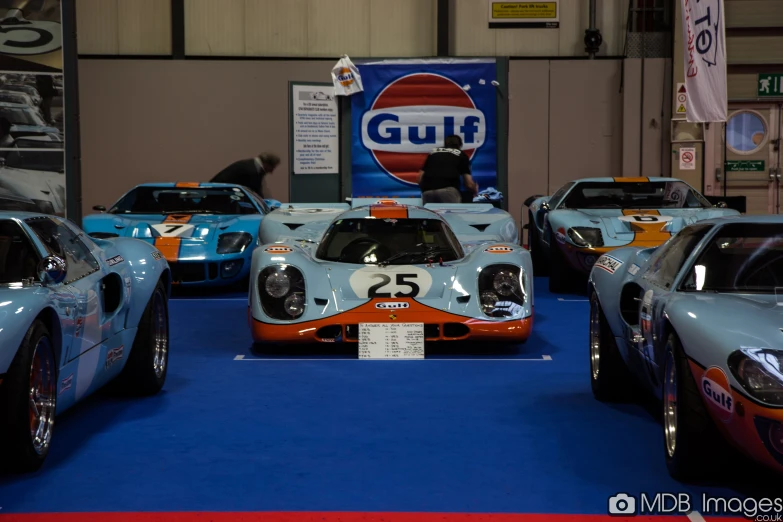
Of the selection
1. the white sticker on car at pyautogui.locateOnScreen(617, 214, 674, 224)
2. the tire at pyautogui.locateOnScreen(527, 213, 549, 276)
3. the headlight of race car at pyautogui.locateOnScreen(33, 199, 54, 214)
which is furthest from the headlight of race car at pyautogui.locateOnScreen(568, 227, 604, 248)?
the headlight of race car at pyautogui.locateOnScreen(33, 199, 54, 214)

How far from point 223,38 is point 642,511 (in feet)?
47.1

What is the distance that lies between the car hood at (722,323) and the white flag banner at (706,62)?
29.4ft

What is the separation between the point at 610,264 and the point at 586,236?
15.0ft

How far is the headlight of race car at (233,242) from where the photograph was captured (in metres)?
10.8

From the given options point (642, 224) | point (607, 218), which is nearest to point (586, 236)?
point (607, 218)

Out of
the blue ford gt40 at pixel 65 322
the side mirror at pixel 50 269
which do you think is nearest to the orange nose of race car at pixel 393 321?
the blue ford gt40 at pixel 65 322

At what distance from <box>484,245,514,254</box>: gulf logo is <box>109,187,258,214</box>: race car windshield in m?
4.71

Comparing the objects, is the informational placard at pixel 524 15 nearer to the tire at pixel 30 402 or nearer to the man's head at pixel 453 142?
the man's head at pixel 453 142

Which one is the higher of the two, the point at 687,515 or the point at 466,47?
the point at 466,47

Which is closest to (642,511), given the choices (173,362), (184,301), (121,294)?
(121,294)

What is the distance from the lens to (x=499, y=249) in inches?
296

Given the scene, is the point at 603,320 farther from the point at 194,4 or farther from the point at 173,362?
the point at 194,4

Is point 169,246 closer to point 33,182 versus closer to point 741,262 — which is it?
point 33,182

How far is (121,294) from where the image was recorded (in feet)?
18.1
